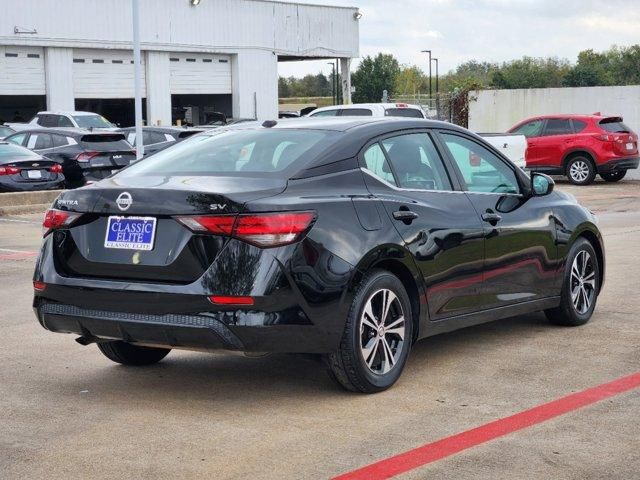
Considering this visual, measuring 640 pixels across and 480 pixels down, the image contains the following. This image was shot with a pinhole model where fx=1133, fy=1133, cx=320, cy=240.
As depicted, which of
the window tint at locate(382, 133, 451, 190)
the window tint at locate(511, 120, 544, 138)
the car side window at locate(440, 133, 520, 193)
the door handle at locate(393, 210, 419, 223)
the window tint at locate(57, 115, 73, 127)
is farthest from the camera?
the window tint at locate(57, 115, 73, 127)

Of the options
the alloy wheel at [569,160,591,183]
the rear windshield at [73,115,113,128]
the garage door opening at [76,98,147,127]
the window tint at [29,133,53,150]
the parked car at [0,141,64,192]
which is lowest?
the alloy wheel at [569,160,591,183]

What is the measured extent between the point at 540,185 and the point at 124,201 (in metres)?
3.27

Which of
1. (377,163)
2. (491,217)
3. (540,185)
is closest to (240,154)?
(377,163)

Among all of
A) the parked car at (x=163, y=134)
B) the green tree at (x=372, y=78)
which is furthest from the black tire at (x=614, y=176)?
the green tree at (x=372, y=78)

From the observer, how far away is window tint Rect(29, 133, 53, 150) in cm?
2488

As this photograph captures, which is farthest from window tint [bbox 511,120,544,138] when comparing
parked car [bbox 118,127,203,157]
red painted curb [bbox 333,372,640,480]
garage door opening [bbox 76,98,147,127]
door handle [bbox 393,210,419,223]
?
garage door opening [bbox 76,98,147,127]

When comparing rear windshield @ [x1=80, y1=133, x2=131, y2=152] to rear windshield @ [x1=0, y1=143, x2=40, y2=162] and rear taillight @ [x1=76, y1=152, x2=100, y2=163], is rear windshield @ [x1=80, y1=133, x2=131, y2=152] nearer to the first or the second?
rear taillight @ [x1=76, y1=152, x2=100, y2=163]

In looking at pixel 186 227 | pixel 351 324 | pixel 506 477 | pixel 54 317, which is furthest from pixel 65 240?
pixel 506 477

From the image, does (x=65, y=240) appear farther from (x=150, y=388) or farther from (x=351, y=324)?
(x=351, y=324)

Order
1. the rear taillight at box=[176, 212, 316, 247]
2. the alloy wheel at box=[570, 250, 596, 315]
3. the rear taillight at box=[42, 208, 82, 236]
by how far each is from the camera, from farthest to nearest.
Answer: the alloy wheel at box=[570, 250, 596, 315] < the rear taillight at box=[42, 208, 82, 236] < the rear taillight at box=[176, 212, 316, 247]

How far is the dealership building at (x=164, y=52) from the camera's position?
4431 cm

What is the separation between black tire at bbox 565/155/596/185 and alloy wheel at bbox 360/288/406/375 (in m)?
21.9

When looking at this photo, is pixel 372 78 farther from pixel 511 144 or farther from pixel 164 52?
pixel 511 144

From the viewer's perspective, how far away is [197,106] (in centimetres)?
5572
